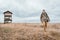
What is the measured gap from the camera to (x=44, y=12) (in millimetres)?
25156

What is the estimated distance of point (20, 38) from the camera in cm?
2197

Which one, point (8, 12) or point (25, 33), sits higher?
point (8, 12)

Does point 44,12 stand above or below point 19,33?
above

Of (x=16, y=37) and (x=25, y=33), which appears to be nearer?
(x=16, y=37)

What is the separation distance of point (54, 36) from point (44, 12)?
3.21 metres

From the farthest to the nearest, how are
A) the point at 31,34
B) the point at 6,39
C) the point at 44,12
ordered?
1. the point at 44,12
2. the point at 31,34
3. the point at 6,39

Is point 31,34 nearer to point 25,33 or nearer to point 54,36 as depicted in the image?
point 25,33

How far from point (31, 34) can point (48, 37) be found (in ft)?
6.13

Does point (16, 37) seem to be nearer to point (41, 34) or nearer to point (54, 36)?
point (41, 34)

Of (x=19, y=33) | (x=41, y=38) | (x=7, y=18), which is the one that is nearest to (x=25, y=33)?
(x=19, y=33)

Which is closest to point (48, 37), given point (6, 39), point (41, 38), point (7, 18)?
point (41, 38)

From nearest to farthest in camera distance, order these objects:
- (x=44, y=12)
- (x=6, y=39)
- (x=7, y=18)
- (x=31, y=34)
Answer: (x=6, y=39) → (x=31, y=34) → (x=44, y=12) → (x=7, y=18)

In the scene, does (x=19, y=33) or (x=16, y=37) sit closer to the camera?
(x=16, y=37)

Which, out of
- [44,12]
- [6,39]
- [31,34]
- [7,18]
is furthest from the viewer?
[7,18]
